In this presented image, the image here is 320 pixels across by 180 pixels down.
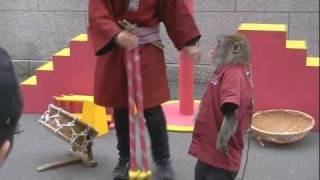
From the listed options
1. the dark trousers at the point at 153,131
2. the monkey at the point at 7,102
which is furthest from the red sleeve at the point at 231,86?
the monkey at the point at 7,102

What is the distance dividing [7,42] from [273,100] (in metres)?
2.73

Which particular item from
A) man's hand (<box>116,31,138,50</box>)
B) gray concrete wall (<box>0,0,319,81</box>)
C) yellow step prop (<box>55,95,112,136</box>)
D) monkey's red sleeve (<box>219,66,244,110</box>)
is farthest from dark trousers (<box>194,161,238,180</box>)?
gray concrete wall (<box>0,0,319,81</box>)

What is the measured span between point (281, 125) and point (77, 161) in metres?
1.34

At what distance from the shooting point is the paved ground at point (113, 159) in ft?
10.4

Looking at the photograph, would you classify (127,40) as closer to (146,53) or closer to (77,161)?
(146,53)

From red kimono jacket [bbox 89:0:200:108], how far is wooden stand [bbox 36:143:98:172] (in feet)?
1.53

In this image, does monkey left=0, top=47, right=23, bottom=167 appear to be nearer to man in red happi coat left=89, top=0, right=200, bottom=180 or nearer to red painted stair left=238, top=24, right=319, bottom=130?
man in red happi coat left=89, top=0, right=200, bottom=180

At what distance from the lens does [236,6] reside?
4828 mm

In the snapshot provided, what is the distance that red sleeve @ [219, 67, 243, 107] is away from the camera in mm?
2334

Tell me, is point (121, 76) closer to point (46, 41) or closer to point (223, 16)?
point (223, 16)

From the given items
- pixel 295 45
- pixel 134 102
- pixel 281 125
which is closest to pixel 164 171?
pixel 134 102

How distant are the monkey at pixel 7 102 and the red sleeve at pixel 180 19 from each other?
1.76m

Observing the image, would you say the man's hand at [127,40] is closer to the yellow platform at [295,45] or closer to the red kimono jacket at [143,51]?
the red kimono jacket at [143,51]

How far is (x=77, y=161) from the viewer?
3.37 m
